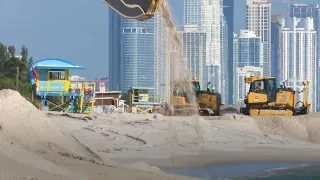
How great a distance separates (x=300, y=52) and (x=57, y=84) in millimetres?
66417

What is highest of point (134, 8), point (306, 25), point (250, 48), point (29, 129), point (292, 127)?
point (306, 25)

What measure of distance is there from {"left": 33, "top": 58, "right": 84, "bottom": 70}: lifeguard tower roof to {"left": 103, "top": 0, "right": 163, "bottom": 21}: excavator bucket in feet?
91.6

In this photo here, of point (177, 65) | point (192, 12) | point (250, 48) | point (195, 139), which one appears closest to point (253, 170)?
point (195, 139)

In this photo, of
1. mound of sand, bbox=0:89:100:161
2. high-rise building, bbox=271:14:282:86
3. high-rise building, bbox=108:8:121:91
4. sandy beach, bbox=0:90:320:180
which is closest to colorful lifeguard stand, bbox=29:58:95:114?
sandy beach, bbox=0:90:320:180

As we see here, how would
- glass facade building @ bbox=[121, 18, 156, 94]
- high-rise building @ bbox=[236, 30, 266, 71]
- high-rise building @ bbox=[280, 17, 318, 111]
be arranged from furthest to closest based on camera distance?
high-rise building @ bbox=[236, 30, 266, 71] → high-rise building @ bbox=[280, 17, 318, 111] → glass facade building @ bbox=[121, 18, 156, 94]

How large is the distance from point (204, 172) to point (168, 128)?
531cm

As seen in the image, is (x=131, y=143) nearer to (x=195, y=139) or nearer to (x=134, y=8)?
(x=195, y=139)

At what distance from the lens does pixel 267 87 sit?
35.4 metres

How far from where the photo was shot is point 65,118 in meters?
26.5

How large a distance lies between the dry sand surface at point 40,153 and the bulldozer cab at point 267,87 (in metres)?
19.9

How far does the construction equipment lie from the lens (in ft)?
115

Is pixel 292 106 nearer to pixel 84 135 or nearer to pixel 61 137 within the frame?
pixel 84 135

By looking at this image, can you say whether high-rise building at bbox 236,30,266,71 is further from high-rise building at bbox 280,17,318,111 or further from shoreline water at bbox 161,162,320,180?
shoreline water at bbox 161,162,320,180

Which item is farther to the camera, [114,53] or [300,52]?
[300,52]
